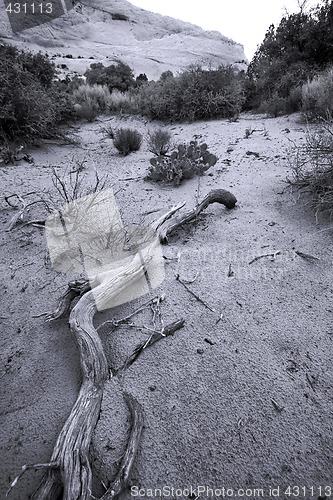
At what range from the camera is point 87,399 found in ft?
4.26

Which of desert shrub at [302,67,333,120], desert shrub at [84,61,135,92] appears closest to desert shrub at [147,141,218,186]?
desert shrub at [302,67,333,120]

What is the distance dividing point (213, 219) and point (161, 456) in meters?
2.08

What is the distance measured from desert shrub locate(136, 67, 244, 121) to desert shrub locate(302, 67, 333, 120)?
172 centimetres

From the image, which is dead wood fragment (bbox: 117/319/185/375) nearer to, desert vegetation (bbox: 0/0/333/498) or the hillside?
desert vegetation (bbox: 0/0/333/498)

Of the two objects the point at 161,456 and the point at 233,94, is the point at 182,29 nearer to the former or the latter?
the point at 233,94

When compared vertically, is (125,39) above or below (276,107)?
above

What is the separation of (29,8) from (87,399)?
34444mm

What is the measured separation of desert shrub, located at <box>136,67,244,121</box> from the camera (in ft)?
22.2

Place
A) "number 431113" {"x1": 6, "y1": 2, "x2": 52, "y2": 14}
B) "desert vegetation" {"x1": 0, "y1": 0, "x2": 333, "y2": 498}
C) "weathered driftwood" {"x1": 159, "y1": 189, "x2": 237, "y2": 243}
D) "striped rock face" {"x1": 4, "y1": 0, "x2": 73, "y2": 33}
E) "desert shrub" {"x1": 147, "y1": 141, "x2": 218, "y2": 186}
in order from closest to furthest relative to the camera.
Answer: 1. "desert vegetation" {"x1": 0, "y1": 0, "x2": 333, "y2": 498}
2. "weathered driftwood" {"x1": 159, "y1": 189, "x2": 237, "y2": 243}
3. "desert shrub" {"x1": 147, "y1": 141, "x2": 218, "y2": 186}
4. "striped rock face" {"x1": 4, "y1": 0, "x2": 73, "y2": 33}
5. "number 431113" {"x1": 6, "y1": 2, "x2": 52, "y2": 14}

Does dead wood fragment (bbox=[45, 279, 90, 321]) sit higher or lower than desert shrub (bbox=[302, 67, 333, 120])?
lower

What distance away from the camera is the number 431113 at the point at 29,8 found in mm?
23723

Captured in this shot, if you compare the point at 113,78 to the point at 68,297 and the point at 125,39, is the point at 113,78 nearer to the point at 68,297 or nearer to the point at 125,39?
the point at 68,297

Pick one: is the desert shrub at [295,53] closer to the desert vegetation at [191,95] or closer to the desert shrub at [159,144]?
the desert vegetation at [191,95]

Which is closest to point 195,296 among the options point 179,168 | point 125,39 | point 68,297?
point 68,297
